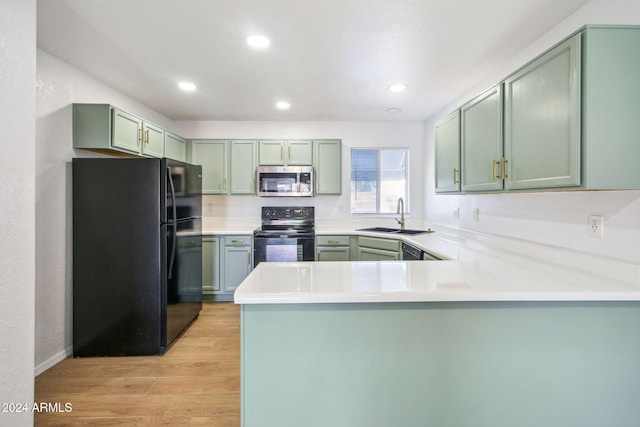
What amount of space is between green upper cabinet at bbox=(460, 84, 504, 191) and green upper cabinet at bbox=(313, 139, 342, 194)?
1.90 metres

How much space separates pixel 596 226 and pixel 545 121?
25.9 inches

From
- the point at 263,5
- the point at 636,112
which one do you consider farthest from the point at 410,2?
the point at 636,112

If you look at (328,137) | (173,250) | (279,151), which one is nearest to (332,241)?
(279,151)

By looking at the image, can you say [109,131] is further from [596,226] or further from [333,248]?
[596,226]

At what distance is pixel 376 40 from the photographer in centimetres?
215

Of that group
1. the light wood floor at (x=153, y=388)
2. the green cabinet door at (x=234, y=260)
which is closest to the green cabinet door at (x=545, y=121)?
the light wood floor at (x=153, y=388)

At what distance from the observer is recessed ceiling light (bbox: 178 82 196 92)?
2924 millimetres

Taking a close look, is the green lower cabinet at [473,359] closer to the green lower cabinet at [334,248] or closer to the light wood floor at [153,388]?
the light wood floor at [153,388]

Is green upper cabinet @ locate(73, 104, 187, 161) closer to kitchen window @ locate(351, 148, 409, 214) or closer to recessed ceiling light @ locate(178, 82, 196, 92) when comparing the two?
recessed ceiling light @ locate(178, 82, 196, 92)

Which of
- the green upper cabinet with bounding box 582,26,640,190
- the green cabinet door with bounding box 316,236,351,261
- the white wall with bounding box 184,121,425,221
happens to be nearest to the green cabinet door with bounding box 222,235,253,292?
the white wall with bounding box 184,121,425,221

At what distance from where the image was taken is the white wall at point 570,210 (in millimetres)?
1507

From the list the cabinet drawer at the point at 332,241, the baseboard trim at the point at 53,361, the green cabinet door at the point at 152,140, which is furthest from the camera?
the cabinet drawer at the point at 332,241

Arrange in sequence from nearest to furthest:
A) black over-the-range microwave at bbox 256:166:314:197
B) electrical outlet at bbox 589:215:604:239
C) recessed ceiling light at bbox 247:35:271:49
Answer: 1. electrical outlet at bbox 589:215:604:239
2. recessed ceiling light at bbox 247:35:271:49
3. black over-the-range microwave at bbox 256:166:314:197

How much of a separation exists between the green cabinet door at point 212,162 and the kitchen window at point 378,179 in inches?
68.9
